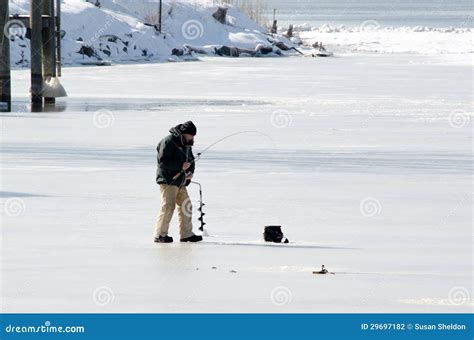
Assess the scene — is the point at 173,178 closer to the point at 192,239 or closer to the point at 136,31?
the point at 192,239

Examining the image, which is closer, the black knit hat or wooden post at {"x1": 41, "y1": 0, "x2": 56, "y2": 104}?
the black knit hat

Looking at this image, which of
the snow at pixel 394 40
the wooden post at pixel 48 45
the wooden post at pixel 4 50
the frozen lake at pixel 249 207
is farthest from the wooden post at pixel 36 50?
the snow at pixel 394 40

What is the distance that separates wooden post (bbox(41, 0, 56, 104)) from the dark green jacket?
1743 cm

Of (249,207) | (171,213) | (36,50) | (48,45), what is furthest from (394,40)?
(171,213)

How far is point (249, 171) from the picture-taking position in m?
16.6

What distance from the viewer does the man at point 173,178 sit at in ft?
38.5

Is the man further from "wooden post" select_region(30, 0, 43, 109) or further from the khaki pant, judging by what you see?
"wooden post" select_region(30, 0, 43, 109)

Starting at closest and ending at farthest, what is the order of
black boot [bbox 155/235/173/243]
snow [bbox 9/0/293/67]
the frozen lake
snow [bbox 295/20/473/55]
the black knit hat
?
the frozen lake, the black knit hat, black boot [bbox 155/235/173/243], snow [bbox 9/0/293/67], snow [bbox 295/20/473/55]

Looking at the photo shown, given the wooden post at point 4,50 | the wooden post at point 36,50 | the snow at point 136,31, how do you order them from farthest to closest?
the snow at point 136,31 → the wooden post at point 36,50 → the wooden post at point 4,50

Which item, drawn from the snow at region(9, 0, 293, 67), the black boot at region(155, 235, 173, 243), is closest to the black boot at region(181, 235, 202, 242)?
the black boot at region(155, 235, 173, 243)

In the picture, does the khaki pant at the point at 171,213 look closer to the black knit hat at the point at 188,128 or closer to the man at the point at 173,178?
the man at the point at 173,178

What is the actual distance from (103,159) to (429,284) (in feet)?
28.1

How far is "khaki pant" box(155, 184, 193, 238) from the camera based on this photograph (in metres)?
11.8

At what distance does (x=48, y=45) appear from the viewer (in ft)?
96.0
